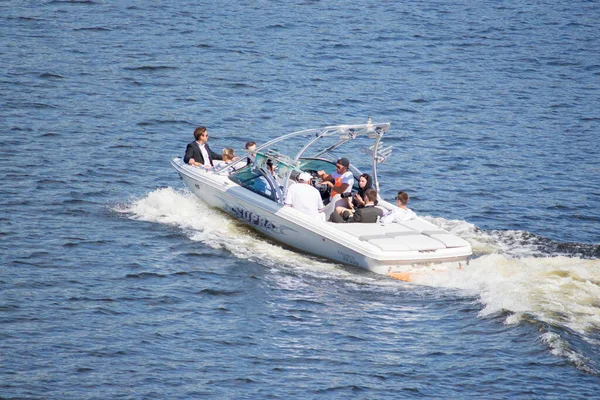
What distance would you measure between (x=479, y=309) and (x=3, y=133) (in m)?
13.9

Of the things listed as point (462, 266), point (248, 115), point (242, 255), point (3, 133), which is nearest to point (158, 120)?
point (248, 115)

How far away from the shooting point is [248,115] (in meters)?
27.2

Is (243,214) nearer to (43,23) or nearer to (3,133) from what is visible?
(3,133)

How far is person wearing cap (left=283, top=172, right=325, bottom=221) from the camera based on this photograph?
56.9 feet

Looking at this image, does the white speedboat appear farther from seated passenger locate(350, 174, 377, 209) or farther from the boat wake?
seated passenger locate(350, 174, 377, 209)

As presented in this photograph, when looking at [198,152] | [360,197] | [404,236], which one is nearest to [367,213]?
[360,197]

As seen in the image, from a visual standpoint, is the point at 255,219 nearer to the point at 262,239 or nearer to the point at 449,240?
the point at 262,239

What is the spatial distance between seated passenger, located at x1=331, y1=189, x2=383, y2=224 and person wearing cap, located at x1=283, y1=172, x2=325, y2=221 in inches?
11.5

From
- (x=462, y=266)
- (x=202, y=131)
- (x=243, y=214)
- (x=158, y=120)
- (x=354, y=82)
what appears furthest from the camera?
(x=354, y=82)

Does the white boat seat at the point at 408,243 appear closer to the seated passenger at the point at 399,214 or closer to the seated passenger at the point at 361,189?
the seated passenger at the point at 399,214

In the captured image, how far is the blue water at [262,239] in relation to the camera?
1316 centimetres

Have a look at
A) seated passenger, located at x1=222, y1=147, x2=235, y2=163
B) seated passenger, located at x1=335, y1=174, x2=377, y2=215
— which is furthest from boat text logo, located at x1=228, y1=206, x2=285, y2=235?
seated passenger, located at x1=222, y1=147, x2=235, y2=163

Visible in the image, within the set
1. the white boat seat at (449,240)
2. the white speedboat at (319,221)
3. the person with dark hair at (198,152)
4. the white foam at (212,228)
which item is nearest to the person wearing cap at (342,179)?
the white speedboat at (319,221)

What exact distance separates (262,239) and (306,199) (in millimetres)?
1415
